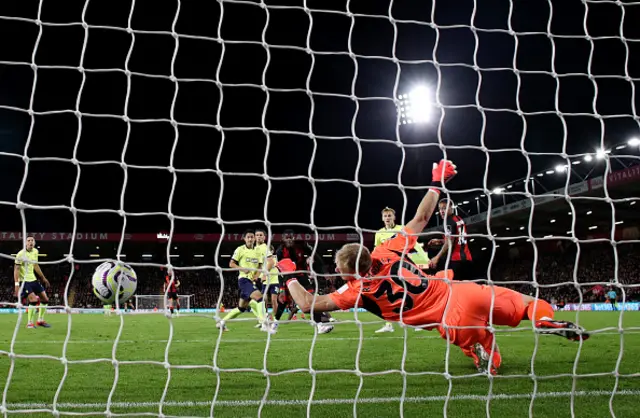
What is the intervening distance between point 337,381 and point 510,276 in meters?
30.2

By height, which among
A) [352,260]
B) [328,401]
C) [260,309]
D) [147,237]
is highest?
[352,260]

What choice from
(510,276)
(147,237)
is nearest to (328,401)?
(147,237)

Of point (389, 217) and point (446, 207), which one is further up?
point (446, 207)

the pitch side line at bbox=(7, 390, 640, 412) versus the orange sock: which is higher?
the orange sock

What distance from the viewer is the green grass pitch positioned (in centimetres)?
325

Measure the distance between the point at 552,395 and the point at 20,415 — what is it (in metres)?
3.15

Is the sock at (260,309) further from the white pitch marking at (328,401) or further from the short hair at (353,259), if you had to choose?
the white pitch marking at (328,401)

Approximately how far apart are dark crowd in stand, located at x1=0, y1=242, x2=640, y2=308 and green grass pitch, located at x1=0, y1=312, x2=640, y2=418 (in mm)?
22493

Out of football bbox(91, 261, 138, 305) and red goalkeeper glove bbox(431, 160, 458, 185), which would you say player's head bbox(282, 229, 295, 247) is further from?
red goalkeeper glove bbox(431, 160, 458, 185)

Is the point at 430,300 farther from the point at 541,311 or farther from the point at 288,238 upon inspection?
the point at 288,238

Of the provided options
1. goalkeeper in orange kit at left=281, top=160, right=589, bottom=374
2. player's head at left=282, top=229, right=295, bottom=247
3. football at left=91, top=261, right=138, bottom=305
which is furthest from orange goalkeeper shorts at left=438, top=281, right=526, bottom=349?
football at left=91, top=261, right=138, bottom=305

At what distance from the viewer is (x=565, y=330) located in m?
3.55

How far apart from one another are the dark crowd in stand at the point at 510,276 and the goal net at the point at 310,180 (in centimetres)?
16

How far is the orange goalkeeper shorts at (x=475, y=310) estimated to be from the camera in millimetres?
4145
